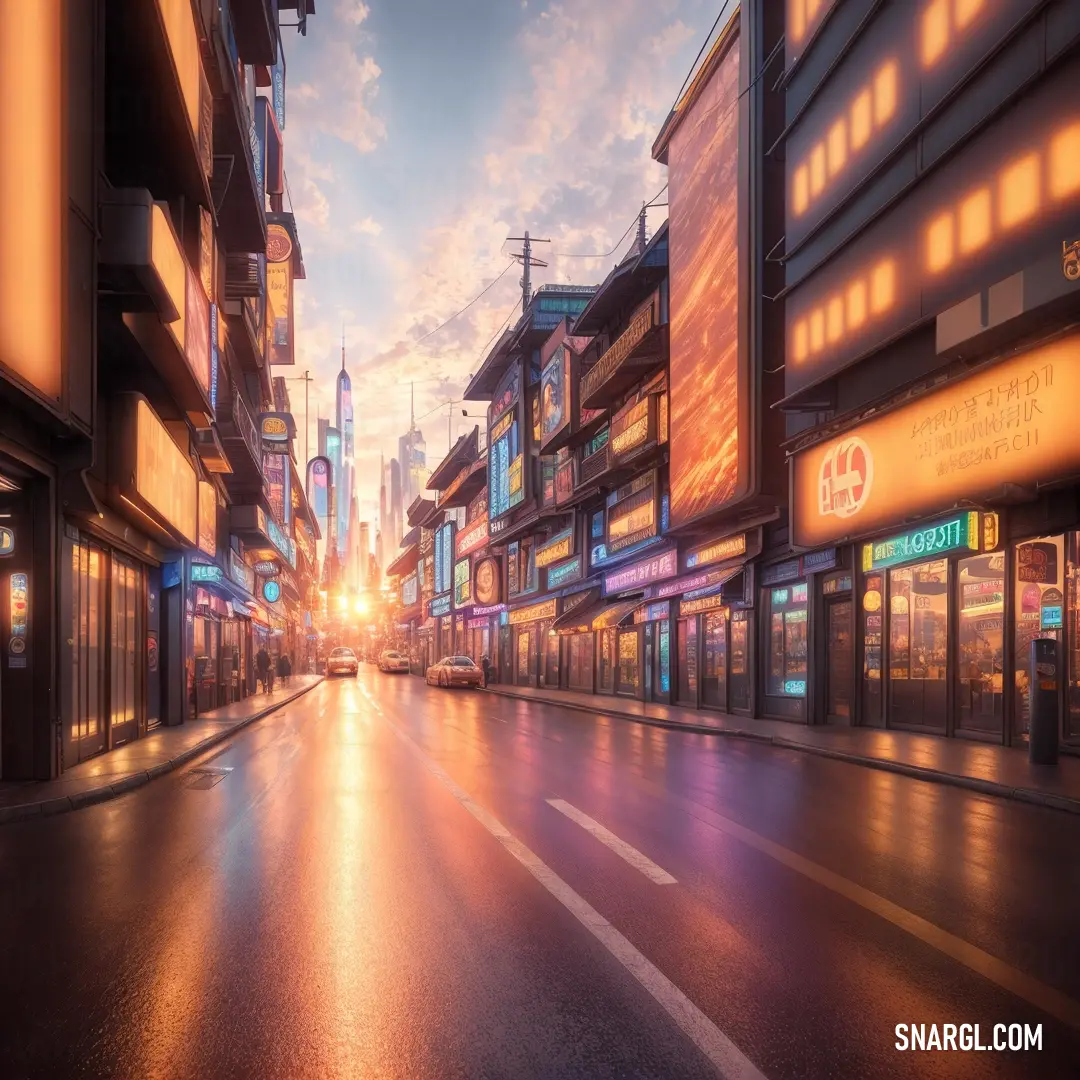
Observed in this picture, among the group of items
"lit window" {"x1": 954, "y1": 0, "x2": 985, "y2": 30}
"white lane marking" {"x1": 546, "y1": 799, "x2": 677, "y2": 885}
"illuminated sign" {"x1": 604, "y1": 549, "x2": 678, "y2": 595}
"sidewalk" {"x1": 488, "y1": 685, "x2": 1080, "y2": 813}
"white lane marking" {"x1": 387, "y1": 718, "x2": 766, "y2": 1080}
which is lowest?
"sidewalk" {"x1": 488, "y1": 685, "x2": 1080, "y2": 813}

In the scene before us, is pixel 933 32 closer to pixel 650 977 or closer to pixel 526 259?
pixel 650 977

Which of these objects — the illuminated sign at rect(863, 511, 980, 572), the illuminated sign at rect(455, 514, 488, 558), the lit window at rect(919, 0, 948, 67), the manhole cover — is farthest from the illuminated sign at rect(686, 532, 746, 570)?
the illuminated sign at rect(455, 514, 488, 558)

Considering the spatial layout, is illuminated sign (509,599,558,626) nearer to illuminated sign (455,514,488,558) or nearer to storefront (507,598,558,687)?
storefront (507,598,558,687)

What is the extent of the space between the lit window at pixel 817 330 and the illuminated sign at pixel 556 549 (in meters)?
21.2

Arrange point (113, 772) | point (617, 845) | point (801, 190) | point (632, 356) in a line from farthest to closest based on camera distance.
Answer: point (632, 356) < point (801, 190) < point (113, 772) < point (617, 845)

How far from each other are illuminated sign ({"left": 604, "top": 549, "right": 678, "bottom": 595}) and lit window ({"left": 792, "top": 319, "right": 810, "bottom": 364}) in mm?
9775

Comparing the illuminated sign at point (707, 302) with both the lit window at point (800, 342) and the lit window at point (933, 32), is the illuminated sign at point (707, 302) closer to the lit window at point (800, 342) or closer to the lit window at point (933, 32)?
the lit window at point (800, 342)

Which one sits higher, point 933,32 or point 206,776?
point 933,32

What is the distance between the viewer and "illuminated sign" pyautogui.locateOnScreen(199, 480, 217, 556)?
21875 millimetres

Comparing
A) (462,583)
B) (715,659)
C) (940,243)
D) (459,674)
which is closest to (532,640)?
(459,674)

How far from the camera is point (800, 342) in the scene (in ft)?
72.2

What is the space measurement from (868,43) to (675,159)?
37.7 feet

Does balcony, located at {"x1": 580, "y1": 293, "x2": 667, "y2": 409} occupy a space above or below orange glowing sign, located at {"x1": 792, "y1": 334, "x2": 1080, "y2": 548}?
above

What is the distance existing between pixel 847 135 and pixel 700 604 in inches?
529
